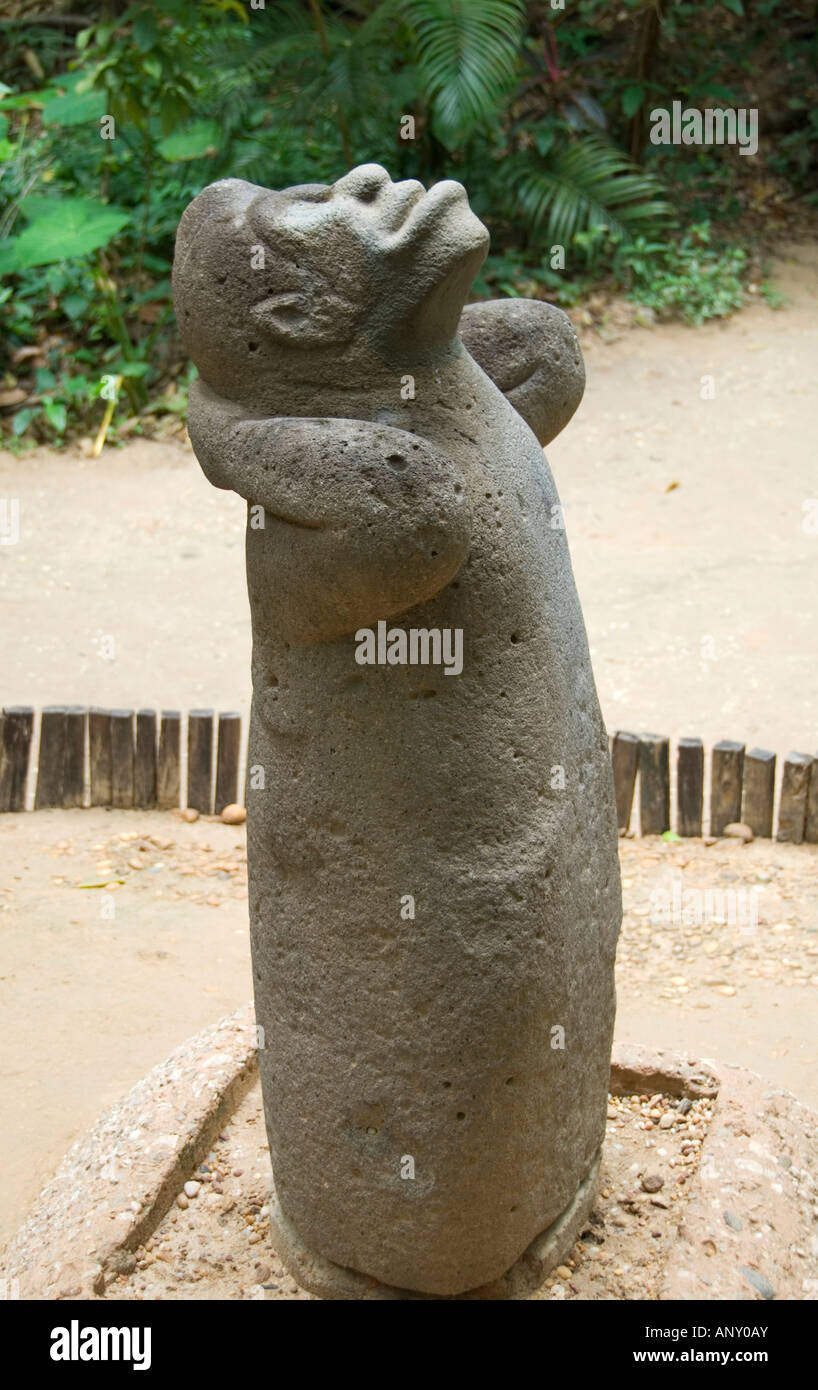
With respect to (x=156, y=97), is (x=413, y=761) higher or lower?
lower

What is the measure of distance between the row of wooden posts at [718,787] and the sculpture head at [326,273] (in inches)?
122

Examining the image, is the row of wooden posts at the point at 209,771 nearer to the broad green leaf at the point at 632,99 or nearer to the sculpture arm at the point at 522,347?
the sculpture arm at the point at 522,347

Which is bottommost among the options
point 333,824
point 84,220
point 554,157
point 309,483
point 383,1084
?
point 383,1084

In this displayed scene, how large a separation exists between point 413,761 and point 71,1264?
1.20 meters

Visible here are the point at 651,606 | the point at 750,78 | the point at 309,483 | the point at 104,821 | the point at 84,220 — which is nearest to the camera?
the point at 309,483

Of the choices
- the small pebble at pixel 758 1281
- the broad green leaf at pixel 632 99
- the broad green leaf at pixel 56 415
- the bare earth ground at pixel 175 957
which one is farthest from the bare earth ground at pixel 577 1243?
the broad green leaf at pixel 632 99

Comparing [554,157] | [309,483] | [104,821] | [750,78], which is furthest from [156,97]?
[309,483]

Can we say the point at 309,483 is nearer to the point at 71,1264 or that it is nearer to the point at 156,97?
the point at 71,1264

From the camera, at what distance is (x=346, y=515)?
216 centimetres

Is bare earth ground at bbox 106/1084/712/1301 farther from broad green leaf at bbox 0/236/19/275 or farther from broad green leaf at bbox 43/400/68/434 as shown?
broad green leaf at bbox 0/236/19/275

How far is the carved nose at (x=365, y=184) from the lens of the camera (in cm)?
233

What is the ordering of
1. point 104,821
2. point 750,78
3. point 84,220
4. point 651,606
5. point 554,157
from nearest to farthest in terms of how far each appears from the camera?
point 104,821 < point 651,606 < point 84,220 < point 554,157 < point 750,78

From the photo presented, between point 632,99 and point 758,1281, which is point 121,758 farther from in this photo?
point 632,99

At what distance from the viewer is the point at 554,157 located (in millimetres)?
10148
